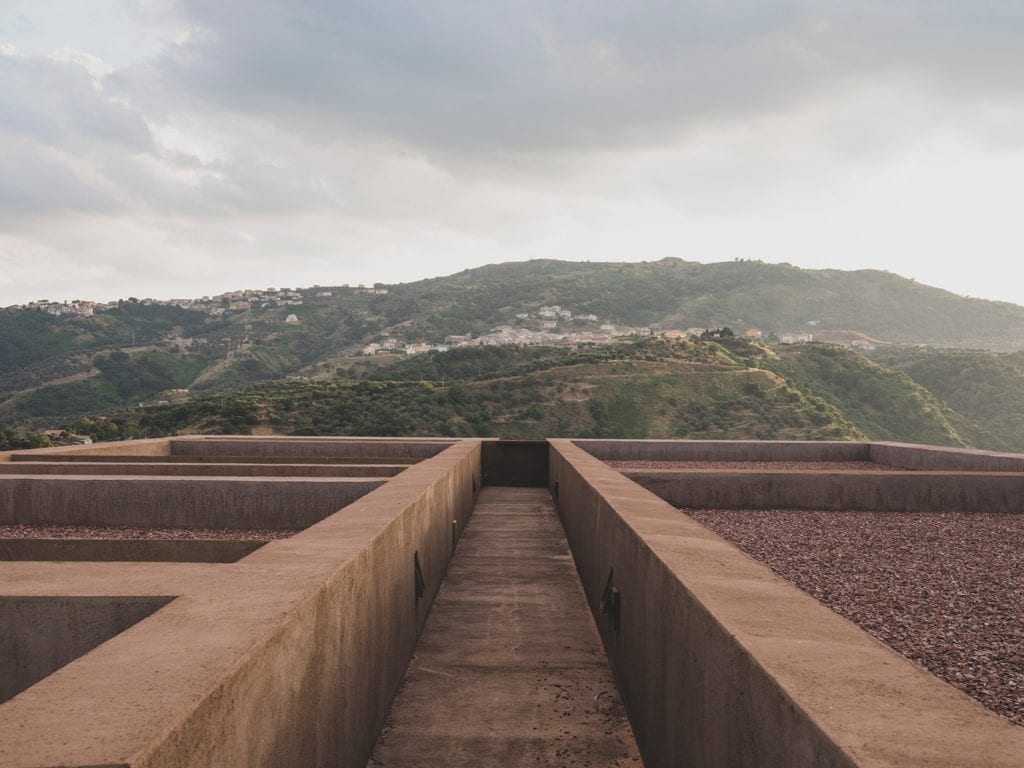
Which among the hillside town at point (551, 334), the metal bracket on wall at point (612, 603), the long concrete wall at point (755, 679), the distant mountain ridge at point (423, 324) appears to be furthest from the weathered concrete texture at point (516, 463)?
the hillside town at point (551, 334)

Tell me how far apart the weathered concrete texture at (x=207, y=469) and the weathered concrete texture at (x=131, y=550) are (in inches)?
144

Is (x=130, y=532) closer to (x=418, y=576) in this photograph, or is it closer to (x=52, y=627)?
(x=418, y=576)

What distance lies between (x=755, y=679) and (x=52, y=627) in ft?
9.40

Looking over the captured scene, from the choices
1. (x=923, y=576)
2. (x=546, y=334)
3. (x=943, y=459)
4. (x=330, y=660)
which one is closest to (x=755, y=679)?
(x=330, y=660)

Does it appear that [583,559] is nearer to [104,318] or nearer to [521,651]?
[521,651]

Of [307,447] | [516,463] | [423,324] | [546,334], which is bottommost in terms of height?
[516,463]

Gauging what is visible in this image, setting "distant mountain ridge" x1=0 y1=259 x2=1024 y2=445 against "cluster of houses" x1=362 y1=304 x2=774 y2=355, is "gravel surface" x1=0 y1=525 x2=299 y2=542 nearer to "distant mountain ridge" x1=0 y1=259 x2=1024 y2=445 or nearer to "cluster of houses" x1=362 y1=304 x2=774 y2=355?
"distant mountain ridge" x1=0 y1=259 x2=1024 y2=445

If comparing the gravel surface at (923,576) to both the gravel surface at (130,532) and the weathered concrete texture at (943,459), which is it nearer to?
the weathered concrete texture at (943,459)

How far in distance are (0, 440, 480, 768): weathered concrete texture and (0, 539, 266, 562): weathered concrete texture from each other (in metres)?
1.05

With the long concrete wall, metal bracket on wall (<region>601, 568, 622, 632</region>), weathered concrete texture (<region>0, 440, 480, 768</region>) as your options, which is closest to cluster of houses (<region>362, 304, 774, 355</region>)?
metal bracket on wall (<region>601, 568, 622, 632</region>)

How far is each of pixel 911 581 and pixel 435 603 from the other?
12.7 feet

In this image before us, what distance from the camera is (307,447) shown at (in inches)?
557

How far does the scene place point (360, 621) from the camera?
3434mm

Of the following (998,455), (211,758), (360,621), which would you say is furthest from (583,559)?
(998,455)
